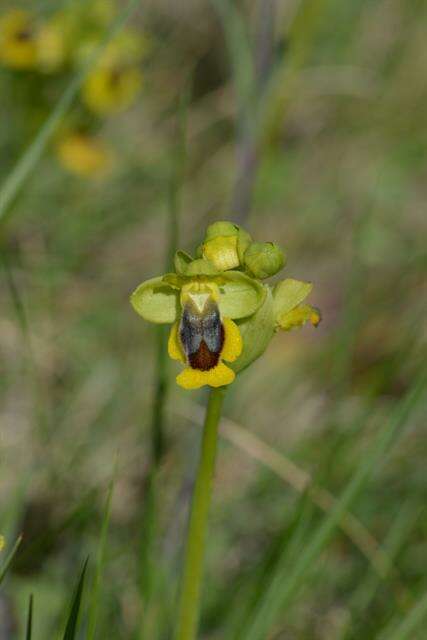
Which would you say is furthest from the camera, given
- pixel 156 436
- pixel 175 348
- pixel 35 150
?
pixel 156 436

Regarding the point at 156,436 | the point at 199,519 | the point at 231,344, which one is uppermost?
the point at 156,436

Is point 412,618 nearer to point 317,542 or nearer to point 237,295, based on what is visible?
point 317,542

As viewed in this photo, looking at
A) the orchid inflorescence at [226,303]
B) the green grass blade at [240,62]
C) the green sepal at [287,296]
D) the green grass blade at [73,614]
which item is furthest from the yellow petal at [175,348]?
the green grass blade at [240,62]

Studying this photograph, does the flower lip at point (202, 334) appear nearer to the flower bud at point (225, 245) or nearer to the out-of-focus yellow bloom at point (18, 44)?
the flower bud at point (225, 245)

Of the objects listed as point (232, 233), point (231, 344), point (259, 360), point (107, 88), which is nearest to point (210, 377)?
point (231, 344)

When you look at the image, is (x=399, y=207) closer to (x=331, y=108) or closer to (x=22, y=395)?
(x=331, y=108)

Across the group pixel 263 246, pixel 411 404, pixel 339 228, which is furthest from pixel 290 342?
pixel 263 246

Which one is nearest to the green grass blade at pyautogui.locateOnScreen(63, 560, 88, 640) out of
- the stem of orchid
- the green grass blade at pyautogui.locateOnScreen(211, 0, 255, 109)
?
the stem of orchid
